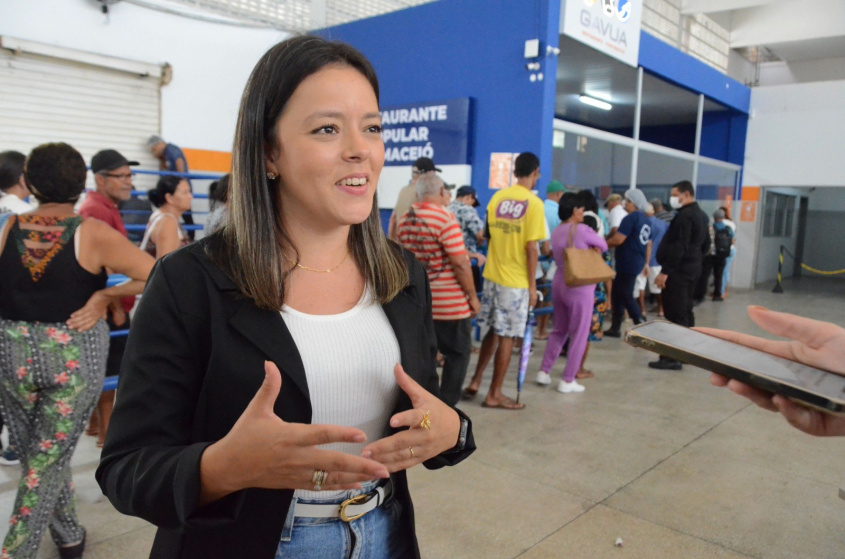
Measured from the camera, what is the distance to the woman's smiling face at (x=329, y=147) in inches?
45.6

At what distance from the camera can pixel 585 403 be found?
4.75m

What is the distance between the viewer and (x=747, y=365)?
1.10 m

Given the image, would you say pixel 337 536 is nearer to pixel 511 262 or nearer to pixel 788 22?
pixel 511 262

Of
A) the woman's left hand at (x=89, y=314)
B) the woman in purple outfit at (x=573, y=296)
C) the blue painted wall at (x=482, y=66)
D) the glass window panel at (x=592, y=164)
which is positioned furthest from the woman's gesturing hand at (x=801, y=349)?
the glass window panel at (x=592, y=164)

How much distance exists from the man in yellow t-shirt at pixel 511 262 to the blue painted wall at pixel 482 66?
2.18 m

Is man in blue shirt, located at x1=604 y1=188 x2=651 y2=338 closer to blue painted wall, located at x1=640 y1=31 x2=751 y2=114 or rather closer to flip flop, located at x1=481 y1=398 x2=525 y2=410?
flip flop, located at x1=481 y1=398 x2=525 y2=410

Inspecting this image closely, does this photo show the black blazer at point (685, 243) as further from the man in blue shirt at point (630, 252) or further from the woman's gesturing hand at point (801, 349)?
the woman's gesturing hand at point (801, 349)

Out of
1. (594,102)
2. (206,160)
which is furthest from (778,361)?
(594,102)

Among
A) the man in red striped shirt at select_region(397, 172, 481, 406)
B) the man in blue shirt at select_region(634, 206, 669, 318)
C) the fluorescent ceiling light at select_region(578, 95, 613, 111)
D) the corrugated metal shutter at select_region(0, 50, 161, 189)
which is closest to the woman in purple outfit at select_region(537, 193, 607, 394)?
the man in red striped shirt at select_region(397, 172, 481, 406)

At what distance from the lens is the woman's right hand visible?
83cm

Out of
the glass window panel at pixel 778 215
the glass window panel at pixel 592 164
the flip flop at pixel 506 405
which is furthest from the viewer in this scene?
the glass window panel at pixel 778 215

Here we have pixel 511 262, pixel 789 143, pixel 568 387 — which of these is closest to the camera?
pixel 511 262

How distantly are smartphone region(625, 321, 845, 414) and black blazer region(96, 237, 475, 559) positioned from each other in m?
0.69

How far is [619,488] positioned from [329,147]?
110 inches
